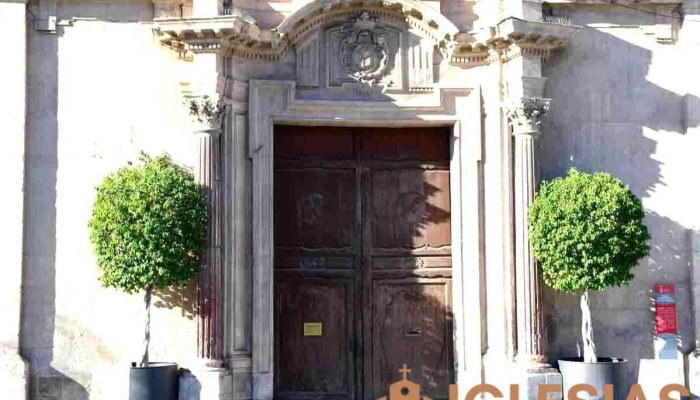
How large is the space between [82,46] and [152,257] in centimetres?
295

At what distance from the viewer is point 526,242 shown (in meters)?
11.6

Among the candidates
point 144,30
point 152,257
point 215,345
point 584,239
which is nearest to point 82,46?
point 144,30

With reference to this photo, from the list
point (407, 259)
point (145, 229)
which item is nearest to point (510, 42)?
point (407, 259)

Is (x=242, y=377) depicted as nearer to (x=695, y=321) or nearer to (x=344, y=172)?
(x=344, y=172)

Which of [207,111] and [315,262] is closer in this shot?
[207,111]

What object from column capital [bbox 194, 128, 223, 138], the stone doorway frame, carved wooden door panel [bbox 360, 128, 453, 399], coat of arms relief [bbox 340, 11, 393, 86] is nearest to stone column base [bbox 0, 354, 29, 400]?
the stone doorway frame

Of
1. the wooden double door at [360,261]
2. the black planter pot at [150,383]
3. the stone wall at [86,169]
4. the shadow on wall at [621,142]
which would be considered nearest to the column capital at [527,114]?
the shadow on wall at [621,142]

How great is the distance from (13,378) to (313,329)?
11.7 feet

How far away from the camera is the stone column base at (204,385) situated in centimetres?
1100

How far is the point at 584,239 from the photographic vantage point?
11.0 m

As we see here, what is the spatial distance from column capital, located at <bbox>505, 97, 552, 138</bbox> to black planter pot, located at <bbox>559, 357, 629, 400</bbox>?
2.80 meters

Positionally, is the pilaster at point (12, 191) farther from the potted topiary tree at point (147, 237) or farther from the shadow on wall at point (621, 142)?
the shadow on wall at point (621, 142)

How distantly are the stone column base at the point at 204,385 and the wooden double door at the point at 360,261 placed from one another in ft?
3.78

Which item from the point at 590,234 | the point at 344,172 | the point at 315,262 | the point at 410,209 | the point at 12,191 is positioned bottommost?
the point at 315,262
